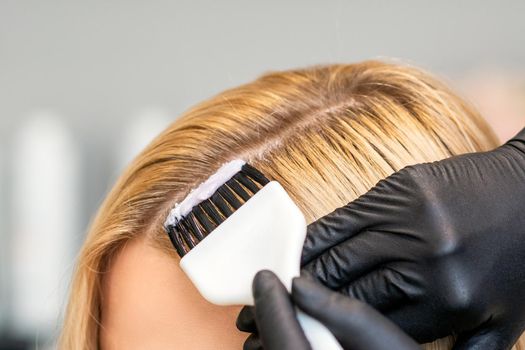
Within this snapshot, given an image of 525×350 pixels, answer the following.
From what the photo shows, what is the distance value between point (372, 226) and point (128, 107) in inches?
62.9

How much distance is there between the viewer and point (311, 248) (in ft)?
2.26

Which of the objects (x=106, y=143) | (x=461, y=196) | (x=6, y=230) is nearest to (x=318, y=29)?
(x=106, y=143)

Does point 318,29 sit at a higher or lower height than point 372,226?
higher

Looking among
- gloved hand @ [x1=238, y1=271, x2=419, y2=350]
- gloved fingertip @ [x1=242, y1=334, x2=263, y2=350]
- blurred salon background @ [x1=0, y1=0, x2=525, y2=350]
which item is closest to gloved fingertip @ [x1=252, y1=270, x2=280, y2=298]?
gloved hand @ [x1=238, y1=271, x2=419, y2=350]

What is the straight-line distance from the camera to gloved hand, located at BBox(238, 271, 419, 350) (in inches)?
23.0

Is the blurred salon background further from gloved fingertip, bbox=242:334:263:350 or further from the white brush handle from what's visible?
the white brush handle

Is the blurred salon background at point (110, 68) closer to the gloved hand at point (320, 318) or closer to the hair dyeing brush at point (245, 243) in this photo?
the hair dyeing brush at point (245, 243)

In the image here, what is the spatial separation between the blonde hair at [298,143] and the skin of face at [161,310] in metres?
0.03

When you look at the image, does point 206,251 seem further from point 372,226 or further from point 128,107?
point 128,107

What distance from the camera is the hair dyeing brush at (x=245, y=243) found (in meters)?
0.65

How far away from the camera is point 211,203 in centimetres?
78

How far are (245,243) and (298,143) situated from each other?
21 cm

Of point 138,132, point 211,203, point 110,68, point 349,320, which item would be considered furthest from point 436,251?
point 110,68

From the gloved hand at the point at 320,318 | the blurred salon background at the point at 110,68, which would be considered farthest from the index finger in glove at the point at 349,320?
the blurred salon background at the point at 110,68
